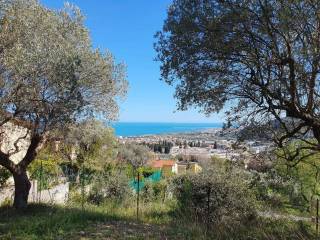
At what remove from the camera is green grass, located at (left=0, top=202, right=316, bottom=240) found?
8492mm

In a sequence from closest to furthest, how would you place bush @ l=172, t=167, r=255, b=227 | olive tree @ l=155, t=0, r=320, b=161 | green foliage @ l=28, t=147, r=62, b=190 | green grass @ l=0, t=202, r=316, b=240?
olive tree @ l=155, t=0, r=320, b=161 < green grass @ l=0, t=202, r=316, b=240 < bush @ l=172, t=167, r=255, b=227 < green foliage @ l=28, t=147, r=62, b=190

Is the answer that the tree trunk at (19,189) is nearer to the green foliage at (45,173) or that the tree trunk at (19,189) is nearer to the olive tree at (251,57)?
the green foliage at (45,173)

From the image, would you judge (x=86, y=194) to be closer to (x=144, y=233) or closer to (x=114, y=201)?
(x=114, y=201)

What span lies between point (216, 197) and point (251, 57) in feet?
25.7

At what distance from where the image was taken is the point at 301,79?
6.85 metres

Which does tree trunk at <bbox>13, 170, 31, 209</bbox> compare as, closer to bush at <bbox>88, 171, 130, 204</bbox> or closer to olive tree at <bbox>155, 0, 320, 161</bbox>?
bush at <bbox>88, 171, 130, 204</bbox>

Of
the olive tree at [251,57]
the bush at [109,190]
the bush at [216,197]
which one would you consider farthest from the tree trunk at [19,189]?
the olive tree at [251,57]

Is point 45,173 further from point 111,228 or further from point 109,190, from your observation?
point 111,228

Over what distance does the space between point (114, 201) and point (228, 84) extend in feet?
33.3

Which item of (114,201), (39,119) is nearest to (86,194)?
(114,201)

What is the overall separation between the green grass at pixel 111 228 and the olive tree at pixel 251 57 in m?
1.78

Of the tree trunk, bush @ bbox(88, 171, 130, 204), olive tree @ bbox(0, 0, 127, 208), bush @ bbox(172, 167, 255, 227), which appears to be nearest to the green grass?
the tree trunk

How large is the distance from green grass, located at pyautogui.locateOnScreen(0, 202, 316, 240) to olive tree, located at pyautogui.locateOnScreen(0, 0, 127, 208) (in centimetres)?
258

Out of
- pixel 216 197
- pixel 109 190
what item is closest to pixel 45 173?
pixel 109 190
